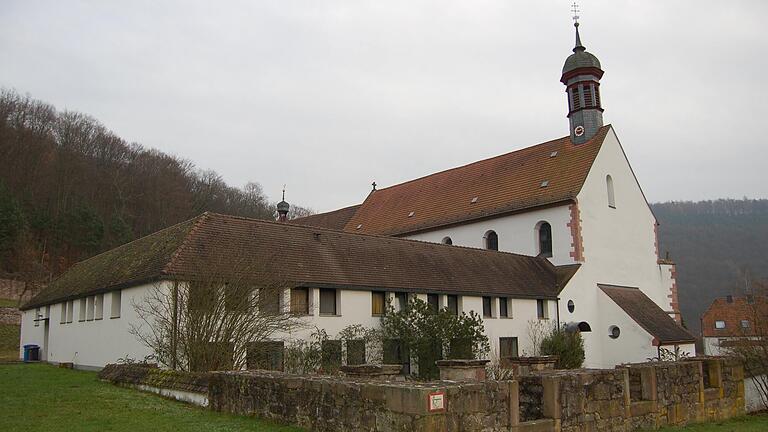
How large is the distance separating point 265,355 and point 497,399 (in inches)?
368

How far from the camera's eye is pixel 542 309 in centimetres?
2788

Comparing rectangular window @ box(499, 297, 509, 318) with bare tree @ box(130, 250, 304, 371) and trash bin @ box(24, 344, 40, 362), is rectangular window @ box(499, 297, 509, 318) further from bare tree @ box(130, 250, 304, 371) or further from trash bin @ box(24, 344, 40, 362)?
trash bin @ box(24, 344, 40, 362)

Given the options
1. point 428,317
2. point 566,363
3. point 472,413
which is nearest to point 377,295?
point 428,317

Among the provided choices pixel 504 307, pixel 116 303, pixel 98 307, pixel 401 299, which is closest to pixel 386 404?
pixel 401 299

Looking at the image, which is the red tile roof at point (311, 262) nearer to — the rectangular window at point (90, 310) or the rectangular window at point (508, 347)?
the rectangular window at point (90, 310)

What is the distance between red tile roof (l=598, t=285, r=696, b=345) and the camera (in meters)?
27.4

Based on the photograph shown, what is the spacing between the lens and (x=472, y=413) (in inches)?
351

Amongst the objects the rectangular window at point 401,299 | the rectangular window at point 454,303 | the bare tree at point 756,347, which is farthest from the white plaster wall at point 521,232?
the bare tree at point 756,347

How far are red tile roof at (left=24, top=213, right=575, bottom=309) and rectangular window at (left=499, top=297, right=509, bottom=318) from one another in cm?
47

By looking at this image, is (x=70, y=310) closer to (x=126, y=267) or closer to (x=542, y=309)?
(x=126, y=267)

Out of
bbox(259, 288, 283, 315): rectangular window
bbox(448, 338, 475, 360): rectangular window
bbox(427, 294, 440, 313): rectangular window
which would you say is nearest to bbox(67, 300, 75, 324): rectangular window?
bbox(259, 288, 283, 315): rectangular window

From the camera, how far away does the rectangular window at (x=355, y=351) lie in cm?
2042

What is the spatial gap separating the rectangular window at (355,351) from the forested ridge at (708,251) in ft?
126

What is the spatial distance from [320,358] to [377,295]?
405 cm
